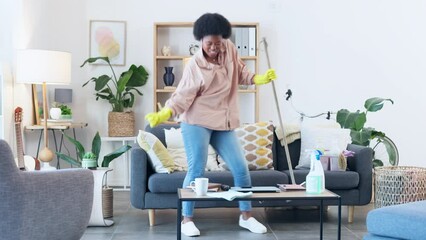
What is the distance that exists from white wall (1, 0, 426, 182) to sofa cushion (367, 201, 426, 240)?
3.21 meters

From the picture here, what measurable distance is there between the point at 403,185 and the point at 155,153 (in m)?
1.86

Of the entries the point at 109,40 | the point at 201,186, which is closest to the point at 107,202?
the point at 201,186

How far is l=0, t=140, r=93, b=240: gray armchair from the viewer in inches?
89.1

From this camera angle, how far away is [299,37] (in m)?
5.68

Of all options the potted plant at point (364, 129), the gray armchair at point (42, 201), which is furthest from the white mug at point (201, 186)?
the potted plant at point (364, 129)

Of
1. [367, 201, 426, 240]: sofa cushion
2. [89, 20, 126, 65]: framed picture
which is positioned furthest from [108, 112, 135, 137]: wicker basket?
[367, 201, 426, 240]: sofa cushion

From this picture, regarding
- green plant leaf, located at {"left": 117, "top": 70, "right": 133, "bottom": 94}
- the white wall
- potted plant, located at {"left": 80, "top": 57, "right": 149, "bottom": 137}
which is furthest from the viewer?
the white wall

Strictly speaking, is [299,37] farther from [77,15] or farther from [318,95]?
[77,15]

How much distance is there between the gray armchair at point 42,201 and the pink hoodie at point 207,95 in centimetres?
83

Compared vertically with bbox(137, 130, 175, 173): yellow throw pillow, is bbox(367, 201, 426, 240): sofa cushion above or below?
below

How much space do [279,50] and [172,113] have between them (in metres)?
2.83

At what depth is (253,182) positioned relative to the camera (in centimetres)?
374

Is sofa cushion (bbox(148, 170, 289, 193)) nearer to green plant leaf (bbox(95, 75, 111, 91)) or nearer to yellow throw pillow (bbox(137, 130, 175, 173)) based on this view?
yellow throw pillow (bbox(137, 130, 175, 173))

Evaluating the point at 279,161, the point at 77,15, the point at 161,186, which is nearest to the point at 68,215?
the point at 161,186
